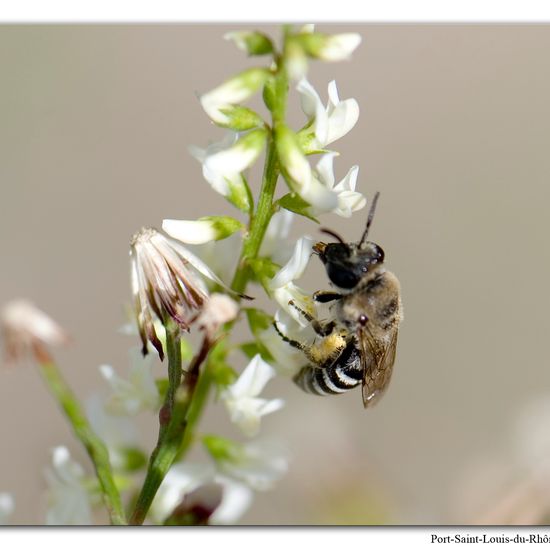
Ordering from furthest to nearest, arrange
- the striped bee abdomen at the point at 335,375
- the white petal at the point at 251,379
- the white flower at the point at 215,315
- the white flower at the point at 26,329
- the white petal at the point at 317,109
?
the striped bee abdomen at the point at 335,375
the white petal at the point at 251,379
the white petal at the point at 317,109
the white flower at the point at 215,315
the white flower at the point at 26,329

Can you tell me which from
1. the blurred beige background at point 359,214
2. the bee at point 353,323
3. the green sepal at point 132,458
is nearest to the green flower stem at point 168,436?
the bee at point 353,323

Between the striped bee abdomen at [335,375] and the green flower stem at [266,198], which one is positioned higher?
the green flower stem at [266,198]

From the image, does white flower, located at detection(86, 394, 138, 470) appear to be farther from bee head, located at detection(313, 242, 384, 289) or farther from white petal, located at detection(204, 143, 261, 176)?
white petal, located at detection(204, 143, 261, 176)

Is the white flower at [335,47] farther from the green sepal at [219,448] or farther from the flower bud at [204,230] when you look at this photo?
the green sepal at [219,448]

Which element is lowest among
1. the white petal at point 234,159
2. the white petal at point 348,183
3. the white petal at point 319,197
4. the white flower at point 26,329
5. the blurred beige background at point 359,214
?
the blurred beige background at point 359,214

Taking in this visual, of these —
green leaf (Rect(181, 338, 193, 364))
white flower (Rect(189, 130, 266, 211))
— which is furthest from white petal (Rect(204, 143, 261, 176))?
green leaf (Rect(181, 338, 193, 364))

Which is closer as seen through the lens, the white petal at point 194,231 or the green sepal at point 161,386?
the white petal at point 194,231

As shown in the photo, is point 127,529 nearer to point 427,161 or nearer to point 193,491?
point 193,491

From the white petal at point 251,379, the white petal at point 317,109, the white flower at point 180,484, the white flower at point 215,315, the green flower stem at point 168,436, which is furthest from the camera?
the white flower at point 180,484
